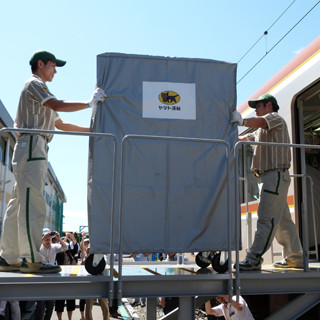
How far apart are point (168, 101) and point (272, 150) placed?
1.25 metres

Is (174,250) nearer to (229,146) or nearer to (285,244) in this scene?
(229,146)

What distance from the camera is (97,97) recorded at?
3.44m

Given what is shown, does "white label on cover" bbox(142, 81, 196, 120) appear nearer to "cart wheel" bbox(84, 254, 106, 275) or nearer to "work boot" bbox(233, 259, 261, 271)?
"cart wheel" bbox(84, 254, 106, 275)

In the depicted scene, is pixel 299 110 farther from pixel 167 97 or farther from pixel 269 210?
pixel 167 97

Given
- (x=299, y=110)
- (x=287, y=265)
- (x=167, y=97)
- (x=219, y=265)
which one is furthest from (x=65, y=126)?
(x=299, y=110)

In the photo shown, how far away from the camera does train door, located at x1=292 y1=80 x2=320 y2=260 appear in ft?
17.9

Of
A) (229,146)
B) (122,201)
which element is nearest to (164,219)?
(122,201)

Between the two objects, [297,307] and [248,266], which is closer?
[297,307]

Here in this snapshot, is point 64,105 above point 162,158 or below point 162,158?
above

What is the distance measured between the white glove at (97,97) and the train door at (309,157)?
250 cm

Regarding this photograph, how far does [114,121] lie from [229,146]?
95cm

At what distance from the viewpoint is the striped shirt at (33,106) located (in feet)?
11.8

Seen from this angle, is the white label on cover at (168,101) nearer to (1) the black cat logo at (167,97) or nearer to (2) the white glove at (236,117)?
(1) the black cat logo at (167,97)

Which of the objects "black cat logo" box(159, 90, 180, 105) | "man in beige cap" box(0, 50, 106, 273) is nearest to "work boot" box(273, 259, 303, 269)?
"black cat logo" box(159, 90, 180, 105)
